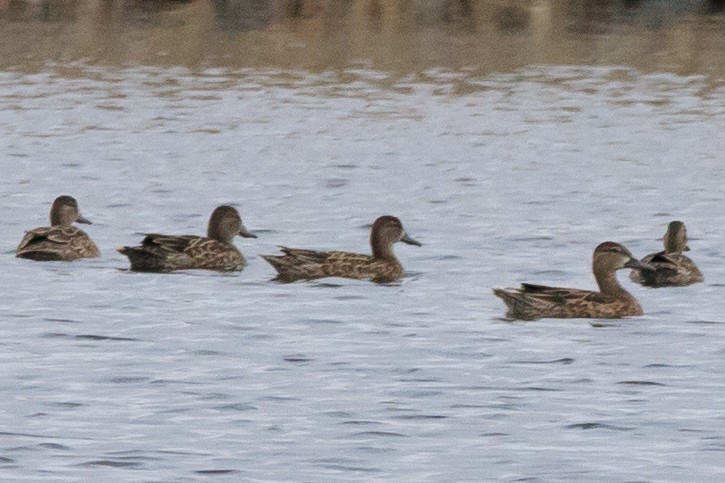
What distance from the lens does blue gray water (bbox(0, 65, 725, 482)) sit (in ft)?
33.7

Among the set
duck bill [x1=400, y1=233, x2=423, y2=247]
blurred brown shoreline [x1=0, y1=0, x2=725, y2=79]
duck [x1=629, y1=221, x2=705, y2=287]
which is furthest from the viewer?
blurred brown shoreline [x1=0, y1=0, x2=725, y2=79]

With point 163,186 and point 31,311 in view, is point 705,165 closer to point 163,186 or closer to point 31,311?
point 163,186

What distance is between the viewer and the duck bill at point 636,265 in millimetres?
14906

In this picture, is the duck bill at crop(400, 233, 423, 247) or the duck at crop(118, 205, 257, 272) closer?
the duck at crop(118, 205, 257, 272)

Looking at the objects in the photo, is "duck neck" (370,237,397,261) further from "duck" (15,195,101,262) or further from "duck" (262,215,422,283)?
"duck" (15,195,101,262)

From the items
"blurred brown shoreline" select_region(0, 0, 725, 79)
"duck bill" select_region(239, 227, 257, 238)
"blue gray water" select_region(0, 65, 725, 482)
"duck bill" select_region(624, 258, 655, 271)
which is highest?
"blurred brown shoreline" select_region(0, 0, 725, 79)

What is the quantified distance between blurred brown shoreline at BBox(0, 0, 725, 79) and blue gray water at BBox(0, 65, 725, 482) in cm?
754

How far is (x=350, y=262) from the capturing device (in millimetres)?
15844

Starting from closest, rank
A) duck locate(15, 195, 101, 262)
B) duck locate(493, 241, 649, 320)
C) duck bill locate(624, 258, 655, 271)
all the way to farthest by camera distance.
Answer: duck locate(493, 241, 649, 320) → duck bill locate(624, 258, 655, 271) → duck locate(15, 195, 101, 262)

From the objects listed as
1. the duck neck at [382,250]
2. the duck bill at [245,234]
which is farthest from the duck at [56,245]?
the duck neck at [382,250]

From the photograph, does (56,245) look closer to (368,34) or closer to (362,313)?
(362,313)

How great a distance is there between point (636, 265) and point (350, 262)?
214 cm

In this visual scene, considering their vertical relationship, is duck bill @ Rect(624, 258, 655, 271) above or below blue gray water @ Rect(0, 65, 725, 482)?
above

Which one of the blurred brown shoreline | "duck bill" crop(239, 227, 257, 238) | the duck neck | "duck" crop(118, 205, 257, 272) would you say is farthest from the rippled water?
the blurred brown shoreline
